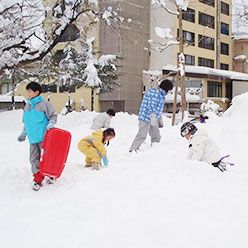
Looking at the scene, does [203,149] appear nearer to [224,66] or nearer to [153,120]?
[153,120]

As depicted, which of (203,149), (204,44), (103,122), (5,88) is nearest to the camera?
(203,149)

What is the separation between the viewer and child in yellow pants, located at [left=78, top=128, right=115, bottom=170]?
7329mm

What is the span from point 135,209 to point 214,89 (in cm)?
3594

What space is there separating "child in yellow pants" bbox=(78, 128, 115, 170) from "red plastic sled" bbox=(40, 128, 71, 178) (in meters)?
0.99

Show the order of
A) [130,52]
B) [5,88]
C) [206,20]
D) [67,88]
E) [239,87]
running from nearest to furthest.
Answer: [67,88], [130,52], [239,87], [206,20], [5,88]

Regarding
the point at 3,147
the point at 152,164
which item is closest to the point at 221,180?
the point at 152,164

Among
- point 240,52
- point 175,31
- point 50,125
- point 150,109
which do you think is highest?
point 175,31

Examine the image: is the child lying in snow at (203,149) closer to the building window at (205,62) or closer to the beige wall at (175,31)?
the beige wall at (175,31)

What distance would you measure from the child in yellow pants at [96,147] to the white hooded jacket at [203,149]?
1626 millimetres

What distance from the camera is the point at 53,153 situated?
6.29 m

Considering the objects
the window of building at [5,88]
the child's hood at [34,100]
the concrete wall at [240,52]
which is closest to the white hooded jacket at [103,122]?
the child's hood at [34,100]

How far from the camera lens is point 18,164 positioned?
831 centimetres

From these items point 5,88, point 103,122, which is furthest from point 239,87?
point 103,122

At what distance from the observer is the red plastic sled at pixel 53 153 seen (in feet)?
20.5
